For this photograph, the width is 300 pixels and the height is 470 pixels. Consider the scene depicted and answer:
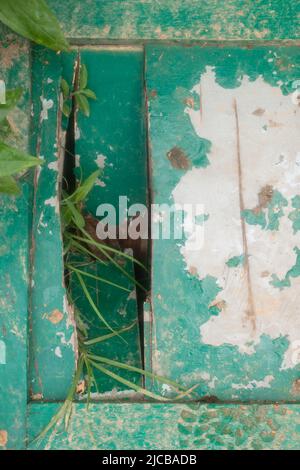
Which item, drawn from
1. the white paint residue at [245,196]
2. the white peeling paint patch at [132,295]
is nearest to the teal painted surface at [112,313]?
the white peeling paint patch at [132,295]

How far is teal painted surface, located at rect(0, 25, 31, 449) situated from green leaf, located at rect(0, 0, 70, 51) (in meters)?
0.27

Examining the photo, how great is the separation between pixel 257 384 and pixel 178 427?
23cm

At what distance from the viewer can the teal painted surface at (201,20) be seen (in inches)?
70.4

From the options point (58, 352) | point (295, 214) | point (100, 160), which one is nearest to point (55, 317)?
point (58, 352)

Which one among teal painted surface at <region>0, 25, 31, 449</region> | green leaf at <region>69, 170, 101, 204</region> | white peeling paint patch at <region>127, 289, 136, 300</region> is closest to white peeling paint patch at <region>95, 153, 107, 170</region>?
green leaf at <region>69, 170, 101, 204</region>

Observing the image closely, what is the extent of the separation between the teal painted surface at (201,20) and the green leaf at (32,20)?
285 millimetres

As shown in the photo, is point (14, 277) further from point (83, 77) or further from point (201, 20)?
point (201, 20)

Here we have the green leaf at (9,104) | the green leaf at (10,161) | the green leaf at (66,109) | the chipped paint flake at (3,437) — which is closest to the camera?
the green leaf at (10,161)

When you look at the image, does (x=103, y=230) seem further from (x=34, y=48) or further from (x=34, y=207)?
(x=34, y=48)

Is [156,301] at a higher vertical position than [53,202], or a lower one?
lower

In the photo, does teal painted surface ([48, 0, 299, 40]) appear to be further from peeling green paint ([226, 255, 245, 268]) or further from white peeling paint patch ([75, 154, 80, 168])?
peeling green paint ([226, 255, 245, 268])

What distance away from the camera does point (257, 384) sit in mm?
1762

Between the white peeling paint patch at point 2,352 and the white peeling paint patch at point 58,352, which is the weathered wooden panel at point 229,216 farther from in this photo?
the white peeling paint patch at point 2,352

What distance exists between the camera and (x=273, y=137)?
70.9 inches
